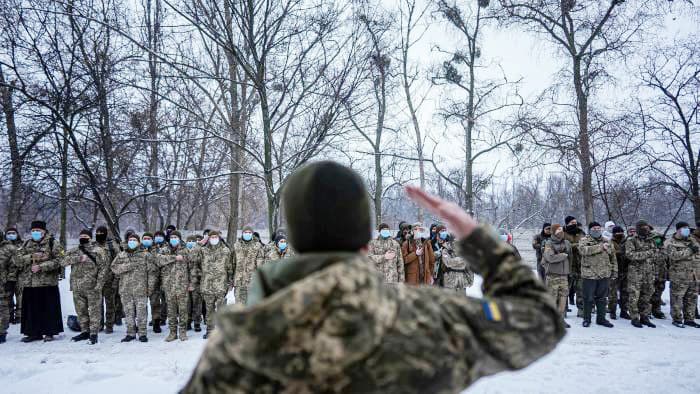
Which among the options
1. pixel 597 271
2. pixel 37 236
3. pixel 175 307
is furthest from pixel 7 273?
pixel 597 271

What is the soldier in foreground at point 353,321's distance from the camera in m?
0.89

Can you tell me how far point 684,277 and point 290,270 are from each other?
33.8 ft

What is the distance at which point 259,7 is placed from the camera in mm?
7277

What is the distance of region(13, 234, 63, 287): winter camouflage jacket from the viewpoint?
303 inches

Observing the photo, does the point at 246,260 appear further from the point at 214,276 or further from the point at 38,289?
the point at 38,289

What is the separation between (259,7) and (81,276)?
6060 mm

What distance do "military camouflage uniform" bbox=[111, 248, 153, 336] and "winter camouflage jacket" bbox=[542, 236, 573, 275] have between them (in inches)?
312

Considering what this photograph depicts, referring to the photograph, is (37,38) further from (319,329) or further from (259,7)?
(319,329)

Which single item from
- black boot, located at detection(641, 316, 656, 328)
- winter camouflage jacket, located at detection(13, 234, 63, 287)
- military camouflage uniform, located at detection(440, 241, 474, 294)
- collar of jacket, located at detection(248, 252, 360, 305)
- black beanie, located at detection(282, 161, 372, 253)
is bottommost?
black boot, located at detection(641, 316, 656, 328)

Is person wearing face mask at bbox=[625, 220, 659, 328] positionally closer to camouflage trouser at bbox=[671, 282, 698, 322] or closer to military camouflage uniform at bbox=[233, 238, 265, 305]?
camouflage trouser at bbox=[671, 282, 698, 322]

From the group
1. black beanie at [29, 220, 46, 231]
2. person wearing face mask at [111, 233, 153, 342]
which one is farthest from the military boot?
black beanie at [29, 220, 46, 231]

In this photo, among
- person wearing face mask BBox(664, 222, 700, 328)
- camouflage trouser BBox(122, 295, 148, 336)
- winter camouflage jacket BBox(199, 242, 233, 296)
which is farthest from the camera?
person wearing face mask BBox(664, 222, 700, 328)

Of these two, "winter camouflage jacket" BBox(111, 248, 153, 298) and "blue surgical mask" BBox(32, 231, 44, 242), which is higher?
"blue surgical mask" BBox(32, 231, 44, 242)

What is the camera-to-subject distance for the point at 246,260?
856 centimetres
